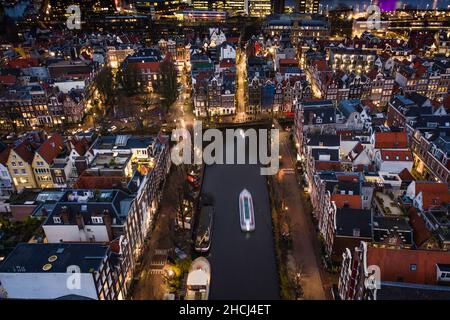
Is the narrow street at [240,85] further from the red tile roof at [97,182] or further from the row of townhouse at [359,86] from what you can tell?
the red tile roof at [97,182]

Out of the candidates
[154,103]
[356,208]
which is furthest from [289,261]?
[154,103]

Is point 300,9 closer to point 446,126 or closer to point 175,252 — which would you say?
point 446,126

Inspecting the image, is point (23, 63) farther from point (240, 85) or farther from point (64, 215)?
point (64, 215)

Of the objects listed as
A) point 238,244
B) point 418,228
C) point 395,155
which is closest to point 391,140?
point 395,155

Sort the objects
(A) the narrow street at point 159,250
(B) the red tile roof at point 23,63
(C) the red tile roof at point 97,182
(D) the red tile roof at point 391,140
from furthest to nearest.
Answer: (B) the red tile roof at point 23,63 → (D) the red tile roof at point 391,140 → (C) the red tile roof at point 97,182 → (A) the narrow street at point 159,250

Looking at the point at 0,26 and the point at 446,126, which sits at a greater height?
the point at 0,26

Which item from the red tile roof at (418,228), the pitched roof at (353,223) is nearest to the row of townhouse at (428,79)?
the red tile roof at (418,228)

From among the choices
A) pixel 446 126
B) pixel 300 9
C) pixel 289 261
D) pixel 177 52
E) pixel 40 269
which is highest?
pixel 300 9
